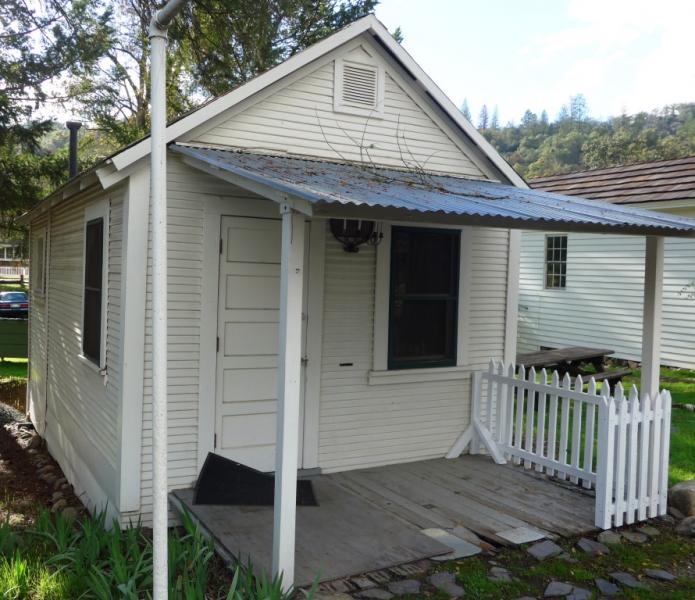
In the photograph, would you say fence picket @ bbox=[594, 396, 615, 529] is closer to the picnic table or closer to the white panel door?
the white panel door

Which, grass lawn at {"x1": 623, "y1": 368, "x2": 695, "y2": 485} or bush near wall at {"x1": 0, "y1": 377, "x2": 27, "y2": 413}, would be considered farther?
bush near wall at {"x1": 0, "y1": 377, "x2": 27, "y2": 413}

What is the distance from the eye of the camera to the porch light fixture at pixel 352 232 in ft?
21.3

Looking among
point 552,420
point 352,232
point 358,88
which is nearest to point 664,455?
point 552,420

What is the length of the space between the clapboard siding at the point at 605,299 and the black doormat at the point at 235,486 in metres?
10.2

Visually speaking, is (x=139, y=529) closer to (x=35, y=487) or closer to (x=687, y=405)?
(x=35, y=487)

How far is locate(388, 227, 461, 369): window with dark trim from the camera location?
6.93 meters

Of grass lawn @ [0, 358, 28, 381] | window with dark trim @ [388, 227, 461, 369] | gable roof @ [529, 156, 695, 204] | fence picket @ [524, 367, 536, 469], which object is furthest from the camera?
grass lawn @ [0, 358, 28, 381]

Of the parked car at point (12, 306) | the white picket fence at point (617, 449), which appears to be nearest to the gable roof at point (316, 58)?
the white picket fence at point (617, 449)

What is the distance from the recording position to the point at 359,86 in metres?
6.76

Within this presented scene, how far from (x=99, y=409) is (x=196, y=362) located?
1.30 m

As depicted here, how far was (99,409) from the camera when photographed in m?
6.45

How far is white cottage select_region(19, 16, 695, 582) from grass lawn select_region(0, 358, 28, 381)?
889 centimetres

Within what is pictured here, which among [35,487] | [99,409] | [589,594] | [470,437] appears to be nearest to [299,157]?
[99,409]

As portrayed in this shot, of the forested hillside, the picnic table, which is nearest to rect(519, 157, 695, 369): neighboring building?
the picnic table
